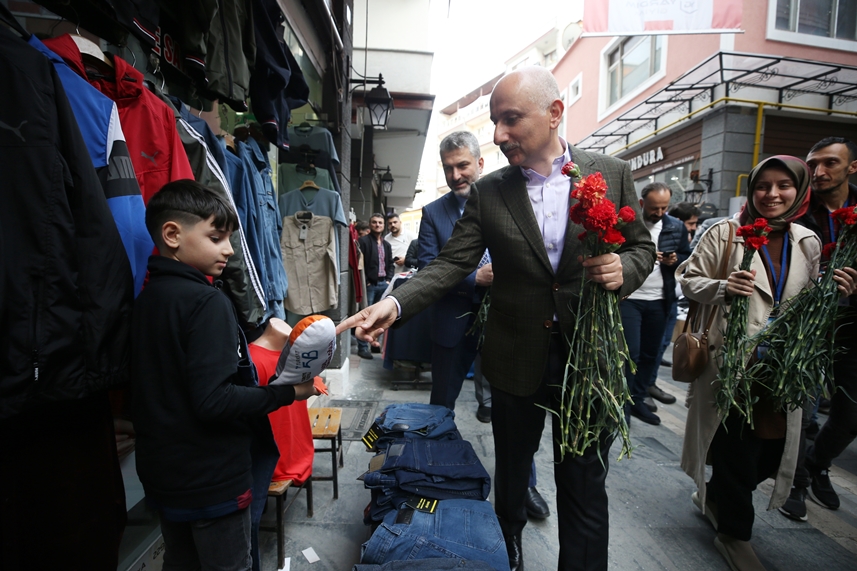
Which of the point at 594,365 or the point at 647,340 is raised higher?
the point at 594,365

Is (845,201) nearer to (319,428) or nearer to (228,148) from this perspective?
(319,428)

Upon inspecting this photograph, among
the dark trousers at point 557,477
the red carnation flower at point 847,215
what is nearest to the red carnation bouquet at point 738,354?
the red carnation flower at point 847,215

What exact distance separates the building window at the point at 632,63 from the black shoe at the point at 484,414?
40.0 ft

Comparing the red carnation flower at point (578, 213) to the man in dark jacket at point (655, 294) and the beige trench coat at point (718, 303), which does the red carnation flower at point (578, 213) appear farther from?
the man in dark jacket at point (655, 294)

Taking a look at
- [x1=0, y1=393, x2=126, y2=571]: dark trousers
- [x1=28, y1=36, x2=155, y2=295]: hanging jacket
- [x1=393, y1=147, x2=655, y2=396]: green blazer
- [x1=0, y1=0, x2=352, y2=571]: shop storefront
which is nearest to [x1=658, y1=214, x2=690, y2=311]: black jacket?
[x1=393, y1=147, x2=655, y2=396]: green blazer

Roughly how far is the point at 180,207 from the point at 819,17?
14.3m

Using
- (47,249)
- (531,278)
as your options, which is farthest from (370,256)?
(47,249)

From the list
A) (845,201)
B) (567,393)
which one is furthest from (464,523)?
(845,201)

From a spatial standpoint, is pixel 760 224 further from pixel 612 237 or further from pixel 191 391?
pixel 191 391

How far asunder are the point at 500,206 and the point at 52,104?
1515 millimetres

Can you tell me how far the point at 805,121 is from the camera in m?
10.0

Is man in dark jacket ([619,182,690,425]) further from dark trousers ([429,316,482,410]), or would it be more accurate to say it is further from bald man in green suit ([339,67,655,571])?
bald man in green suit ([339,67,655,571])

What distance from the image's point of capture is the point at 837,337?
7.95 ft

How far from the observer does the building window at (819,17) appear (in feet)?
31.4
